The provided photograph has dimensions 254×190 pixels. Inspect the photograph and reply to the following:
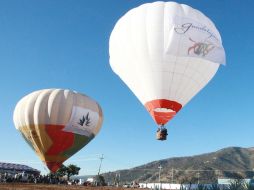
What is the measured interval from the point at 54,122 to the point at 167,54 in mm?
21278

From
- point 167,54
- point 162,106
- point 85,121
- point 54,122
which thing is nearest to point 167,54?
point 167,54

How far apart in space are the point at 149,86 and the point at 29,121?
21.3 metres

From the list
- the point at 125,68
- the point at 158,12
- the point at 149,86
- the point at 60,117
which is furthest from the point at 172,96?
the point at 60,117

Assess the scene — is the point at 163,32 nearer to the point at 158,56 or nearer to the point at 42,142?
the point at 158,56

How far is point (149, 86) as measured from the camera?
94.3 ft

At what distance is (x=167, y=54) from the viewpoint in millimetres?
27594

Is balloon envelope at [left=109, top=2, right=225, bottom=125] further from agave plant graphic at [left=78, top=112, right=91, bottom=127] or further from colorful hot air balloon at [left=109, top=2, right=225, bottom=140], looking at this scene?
agave plant graphic at [left=78, top=112, right=91, bottom=127]

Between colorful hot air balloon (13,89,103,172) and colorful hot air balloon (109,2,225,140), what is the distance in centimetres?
1724

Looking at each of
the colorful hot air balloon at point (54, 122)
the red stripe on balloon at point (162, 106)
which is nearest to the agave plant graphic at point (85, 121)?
the colorful hot air balloon at point (54, 122)

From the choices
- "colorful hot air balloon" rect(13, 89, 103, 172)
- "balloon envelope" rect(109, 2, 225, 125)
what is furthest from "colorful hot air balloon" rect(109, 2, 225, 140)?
"colorful hot air balloon" rect(13, 89, 103, 172)

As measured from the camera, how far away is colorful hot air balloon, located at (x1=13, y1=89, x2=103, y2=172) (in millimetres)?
44875

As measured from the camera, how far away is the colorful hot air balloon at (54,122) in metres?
44.9

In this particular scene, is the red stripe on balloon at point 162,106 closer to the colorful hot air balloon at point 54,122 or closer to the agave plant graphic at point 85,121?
the colorful hot air balloon at point 54,122

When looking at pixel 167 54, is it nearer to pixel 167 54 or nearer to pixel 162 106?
pixel 167 54
